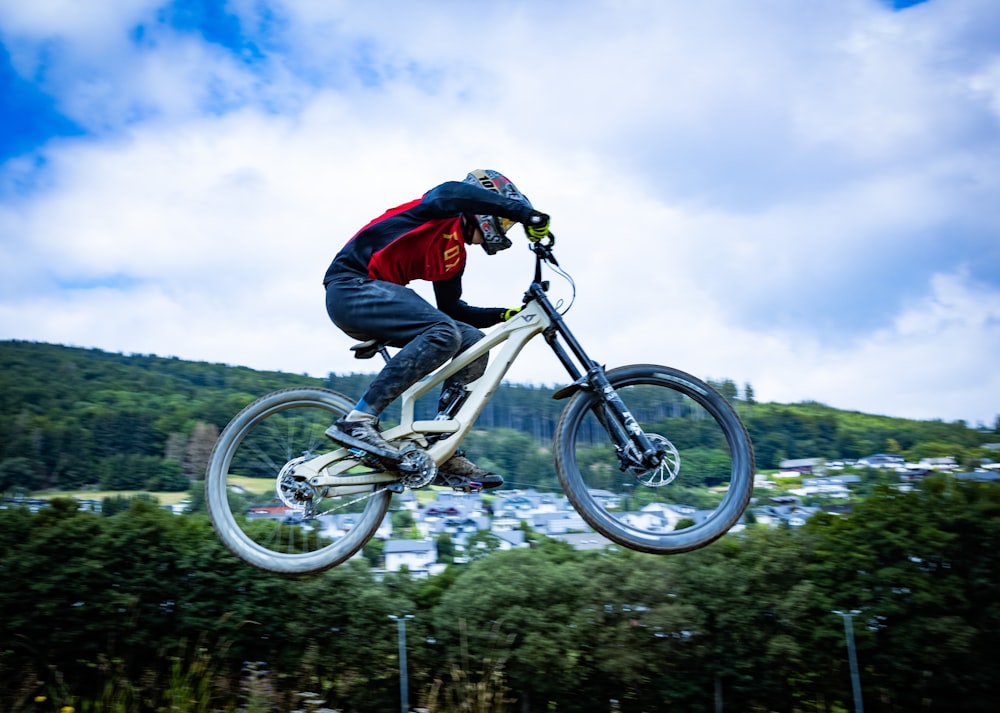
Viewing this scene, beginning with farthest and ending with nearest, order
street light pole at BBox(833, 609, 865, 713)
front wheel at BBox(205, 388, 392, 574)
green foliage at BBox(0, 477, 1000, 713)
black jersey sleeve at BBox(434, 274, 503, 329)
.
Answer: street light pole at BBox(833, 609, 865, 713) < green foliage at BBox(0, 477, 1000, 713) < black jersey sleeve at BBox(434, 274, 503, 329) < front wheel at BBox(205, 388, 392, 574)

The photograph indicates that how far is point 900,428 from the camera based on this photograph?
3816 cm

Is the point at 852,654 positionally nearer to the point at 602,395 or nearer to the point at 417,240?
the point at 602,395

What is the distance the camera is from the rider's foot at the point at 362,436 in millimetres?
4445

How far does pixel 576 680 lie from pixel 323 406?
915 inches

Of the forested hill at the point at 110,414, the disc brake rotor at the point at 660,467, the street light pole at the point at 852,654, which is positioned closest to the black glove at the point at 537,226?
the disc brake rotor at the point at 660,467

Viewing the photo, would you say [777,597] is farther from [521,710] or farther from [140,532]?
[140,532]

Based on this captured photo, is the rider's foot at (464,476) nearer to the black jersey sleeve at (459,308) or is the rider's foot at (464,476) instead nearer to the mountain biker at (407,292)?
the mountain biker at (407,292)

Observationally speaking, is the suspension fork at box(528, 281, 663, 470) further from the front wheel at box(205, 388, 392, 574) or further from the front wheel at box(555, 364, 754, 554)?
the front wheel at box(205, 388, 392, 574)

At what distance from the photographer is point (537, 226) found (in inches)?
172

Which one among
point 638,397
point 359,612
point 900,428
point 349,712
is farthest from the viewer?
point 900,428

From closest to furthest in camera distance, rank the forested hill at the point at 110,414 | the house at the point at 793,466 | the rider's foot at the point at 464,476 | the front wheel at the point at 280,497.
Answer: the rider's foot at the point at 464,476 < the front wheel at the point at 280,497 < the house at the point at 793,466 < the forested hill at the point at 110,414

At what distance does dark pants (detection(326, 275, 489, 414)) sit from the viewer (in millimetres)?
4523

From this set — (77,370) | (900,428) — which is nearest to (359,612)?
(77,370)

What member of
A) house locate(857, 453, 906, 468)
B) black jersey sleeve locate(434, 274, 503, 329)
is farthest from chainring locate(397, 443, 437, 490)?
house locate(857, 453, 906, 468)
